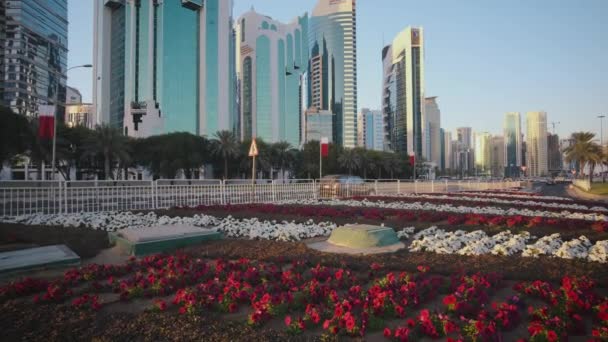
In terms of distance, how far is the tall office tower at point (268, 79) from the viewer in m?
156

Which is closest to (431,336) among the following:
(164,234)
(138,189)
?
(164,234)

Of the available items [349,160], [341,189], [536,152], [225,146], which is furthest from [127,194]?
[536,152]

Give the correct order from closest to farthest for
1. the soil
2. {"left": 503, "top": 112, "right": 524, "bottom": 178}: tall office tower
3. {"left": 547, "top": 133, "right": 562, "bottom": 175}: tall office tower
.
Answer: the soil, {"left": 547, "top": 133, "right": 562, "bottom": 175}: tall office tower, {"left": 503, "top": 112, "right": 524, "bottom": 178}: tall office tower

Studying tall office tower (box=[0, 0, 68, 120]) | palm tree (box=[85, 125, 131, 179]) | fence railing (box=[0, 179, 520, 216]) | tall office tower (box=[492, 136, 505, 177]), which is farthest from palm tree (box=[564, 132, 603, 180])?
tall office tower (box=[492, 136, 505, 177])

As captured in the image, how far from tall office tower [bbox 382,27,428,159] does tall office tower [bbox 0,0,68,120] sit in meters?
129

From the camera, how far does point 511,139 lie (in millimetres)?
186000

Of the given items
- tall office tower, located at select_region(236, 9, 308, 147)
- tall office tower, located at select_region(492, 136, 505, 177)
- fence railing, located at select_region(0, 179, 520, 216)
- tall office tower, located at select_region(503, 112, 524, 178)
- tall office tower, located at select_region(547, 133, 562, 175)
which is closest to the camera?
fence railing, located at select_region(0, 179, 520, 216)

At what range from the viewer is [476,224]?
9328 mm

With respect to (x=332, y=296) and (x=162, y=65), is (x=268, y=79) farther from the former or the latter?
(x=332, y=296)

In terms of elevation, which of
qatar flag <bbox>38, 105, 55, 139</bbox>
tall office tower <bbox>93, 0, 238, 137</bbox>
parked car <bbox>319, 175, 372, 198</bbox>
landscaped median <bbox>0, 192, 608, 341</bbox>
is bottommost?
landscaped median <bbox>0, 192, 608, 341</bbox>

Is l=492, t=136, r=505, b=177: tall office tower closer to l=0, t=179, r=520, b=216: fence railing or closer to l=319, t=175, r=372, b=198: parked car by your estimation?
l=319, t=175, r=372, b=198: parked car

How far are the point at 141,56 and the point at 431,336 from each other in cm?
12155

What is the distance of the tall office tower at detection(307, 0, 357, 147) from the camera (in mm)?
190500

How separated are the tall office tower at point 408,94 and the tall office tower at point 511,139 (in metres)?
49.9
